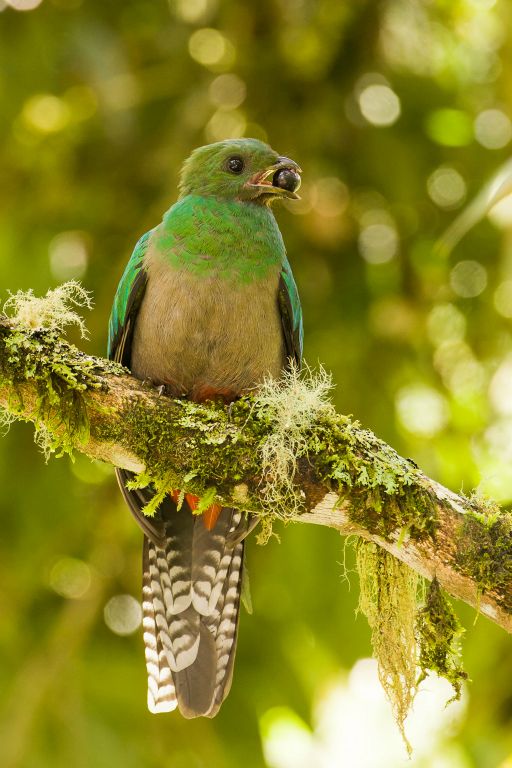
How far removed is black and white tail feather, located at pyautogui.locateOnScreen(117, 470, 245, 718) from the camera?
4.43 meters

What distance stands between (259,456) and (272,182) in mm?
1973

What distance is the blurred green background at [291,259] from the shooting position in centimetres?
575

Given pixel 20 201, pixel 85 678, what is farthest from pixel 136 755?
pixel 20 201

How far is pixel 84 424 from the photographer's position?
3.40 metres

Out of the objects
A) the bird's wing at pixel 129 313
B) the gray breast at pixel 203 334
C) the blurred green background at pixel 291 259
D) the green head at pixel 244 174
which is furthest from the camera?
the blurred green background at pixel 291 259

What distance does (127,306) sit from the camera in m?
4.70

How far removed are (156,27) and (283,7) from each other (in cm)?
89

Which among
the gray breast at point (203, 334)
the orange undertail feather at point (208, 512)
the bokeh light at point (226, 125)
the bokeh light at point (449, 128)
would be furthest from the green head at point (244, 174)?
the bokeh light at point (449, 128)

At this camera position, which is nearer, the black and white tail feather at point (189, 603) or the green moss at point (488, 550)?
the green moss at point (488, 550)

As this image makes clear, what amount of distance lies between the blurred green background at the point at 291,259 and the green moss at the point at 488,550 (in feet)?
7.23

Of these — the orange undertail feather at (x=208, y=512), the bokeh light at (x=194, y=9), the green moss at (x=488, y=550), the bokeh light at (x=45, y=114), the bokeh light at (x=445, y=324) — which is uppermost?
the bokeh light at (x=194, y=9)

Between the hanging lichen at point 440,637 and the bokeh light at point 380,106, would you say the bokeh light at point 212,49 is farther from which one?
the hanging lichen at point 440,637

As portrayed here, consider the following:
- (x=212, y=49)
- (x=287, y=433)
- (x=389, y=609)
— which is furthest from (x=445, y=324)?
(x=287, y=433)

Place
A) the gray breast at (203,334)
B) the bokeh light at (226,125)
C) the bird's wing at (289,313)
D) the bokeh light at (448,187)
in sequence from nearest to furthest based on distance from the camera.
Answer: the gray breast at (203,334)
the bird's wing at (289,313)
the bokeh light at (226,125)
the bokeh light at (448,187)
